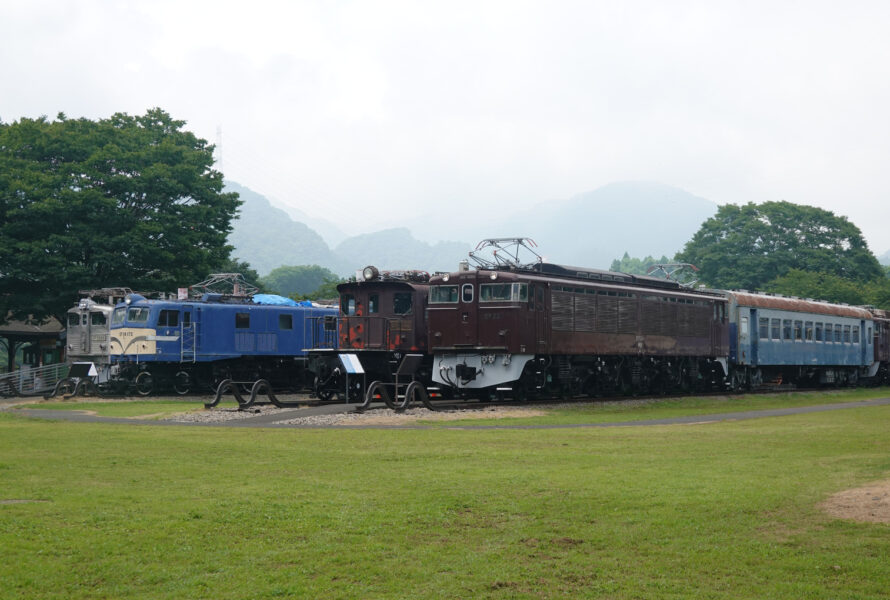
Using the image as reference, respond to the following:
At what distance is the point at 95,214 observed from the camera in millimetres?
47188

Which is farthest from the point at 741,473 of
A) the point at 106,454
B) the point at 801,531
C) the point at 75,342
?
the point at 75,342

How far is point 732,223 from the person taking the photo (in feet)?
320

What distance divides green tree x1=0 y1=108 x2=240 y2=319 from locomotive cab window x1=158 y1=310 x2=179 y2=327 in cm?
763

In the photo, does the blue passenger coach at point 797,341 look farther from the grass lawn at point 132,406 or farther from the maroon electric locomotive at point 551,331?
the grass lawn at point 132,406

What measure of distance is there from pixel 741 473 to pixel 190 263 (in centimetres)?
4128

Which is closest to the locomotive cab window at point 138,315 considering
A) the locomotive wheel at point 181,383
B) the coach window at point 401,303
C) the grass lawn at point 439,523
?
the locomotive wheel at point 181,383

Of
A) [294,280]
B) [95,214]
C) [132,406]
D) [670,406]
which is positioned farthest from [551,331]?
[294,280]

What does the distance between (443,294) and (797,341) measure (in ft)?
74.5

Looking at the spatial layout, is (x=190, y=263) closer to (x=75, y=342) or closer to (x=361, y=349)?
(x=75, y=342)

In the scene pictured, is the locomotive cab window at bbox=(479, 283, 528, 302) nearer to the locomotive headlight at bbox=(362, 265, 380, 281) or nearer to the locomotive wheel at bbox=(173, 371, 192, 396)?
the locomotive headlight at bbox=(362, 265, 380, 281)

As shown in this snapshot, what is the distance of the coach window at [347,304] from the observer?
36219mm

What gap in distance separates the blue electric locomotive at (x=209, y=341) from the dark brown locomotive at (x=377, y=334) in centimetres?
353

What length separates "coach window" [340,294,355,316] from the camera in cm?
3622

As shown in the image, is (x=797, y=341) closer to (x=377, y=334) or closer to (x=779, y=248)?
(x=377, y=334)
